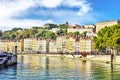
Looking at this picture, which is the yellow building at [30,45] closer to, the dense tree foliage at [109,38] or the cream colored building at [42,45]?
the cream colored building at [42,45]

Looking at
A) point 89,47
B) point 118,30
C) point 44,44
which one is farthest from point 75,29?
point 118,30

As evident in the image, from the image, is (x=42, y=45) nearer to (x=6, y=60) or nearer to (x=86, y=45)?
(x=86, y=45)

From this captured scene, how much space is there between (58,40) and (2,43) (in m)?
39.0

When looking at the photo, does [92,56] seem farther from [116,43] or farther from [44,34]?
[44,34]

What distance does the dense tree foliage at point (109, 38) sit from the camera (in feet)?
243

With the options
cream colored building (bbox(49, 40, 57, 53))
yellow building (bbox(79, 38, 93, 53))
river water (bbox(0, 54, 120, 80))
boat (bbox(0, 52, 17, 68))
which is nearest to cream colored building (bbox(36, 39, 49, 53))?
cream colored building (bbox(49, 40, 57, 53))

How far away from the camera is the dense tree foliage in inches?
2915

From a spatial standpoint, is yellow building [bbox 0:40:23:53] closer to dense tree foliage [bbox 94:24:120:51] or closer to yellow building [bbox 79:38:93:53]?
yellow building [bbox 79:38:93:53]

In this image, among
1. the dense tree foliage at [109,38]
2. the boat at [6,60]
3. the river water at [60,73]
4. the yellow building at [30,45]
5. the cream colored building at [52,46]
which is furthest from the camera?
the yellow building at [30,45]

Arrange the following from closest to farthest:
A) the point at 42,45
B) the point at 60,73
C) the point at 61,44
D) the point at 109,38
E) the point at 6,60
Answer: the point at 60,73 < the point at 6,60 < the point at 109,38 < the point at 61,44 < the point at 42,45

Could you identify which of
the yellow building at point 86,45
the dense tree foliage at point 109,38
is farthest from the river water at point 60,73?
the yellow building at point 86,45

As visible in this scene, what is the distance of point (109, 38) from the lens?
7956cm

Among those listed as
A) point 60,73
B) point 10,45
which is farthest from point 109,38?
point 10,45

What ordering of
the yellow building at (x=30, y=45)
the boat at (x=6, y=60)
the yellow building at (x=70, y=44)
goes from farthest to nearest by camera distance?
the yellow building at (x=30, y=45) → the yellow building at (x=70, y=44) → the boat at (x=6, y=60)
